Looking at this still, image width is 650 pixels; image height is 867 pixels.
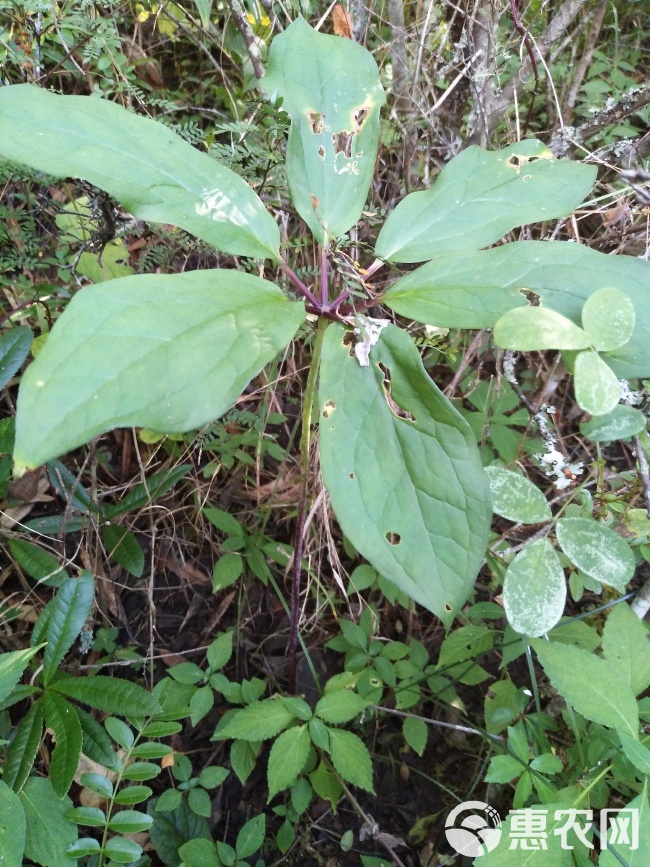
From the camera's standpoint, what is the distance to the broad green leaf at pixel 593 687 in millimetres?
971

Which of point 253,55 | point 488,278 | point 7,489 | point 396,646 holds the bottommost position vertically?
point 396,646

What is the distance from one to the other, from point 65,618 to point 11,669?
0.64 feet

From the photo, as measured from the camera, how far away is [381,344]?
93 cm

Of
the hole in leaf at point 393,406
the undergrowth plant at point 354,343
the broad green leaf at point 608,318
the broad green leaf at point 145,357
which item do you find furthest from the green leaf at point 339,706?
the broad green leaf at point 608,318

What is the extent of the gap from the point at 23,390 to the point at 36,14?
1.42 meters

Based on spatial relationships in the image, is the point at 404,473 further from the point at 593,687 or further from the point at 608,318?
the point at 593,687

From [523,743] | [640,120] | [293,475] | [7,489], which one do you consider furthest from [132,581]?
[640,120]

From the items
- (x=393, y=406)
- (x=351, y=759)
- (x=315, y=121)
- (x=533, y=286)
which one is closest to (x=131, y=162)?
(x=315, y=121)

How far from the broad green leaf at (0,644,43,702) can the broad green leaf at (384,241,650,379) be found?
978mm

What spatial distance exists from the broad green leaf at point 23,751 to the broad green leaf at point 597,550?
116cm

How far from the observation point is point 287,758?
119cm

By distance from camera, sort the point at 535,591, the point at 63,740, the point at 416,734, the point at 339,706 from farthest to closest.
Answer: the point at 416,734, the point at 339,706, the point at 63,740, the point at 535,591

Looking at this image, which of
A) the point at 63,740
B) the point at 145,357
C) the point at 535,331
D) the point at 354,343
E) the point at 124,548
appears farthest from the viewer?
the point at 124,548

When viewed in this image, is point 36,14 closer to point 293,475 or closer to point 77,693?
point 293,475
